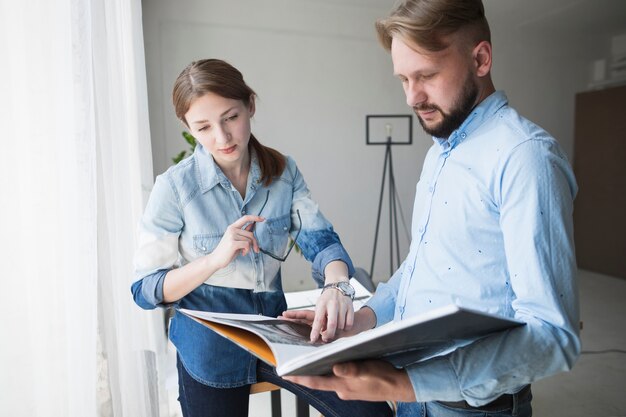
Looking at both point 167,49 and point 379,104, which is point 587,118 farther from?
point 167,49

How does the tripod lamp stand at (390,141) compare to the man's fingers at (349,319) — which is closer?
the man's fingers at (349,319)

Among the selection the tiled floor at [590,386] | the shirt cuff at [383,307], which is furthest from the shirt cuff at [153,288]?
the tiled floor at [590,386]

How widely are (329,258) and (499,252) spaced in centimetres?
46

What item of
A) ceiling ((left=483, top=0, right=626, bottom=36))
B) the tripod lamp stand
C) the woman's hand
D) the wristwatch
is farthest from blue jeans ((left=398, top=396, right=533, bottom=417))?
ceiling ((left=483, top=0, right=626, bottom=36))

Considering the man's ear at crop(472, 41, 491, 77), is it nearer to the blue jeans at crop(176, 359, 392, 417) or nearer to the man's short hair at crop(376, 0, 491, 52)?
the man's short hair at crop(376, 0, 491, 52)

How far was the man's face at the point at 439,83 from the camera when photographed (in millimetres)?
787

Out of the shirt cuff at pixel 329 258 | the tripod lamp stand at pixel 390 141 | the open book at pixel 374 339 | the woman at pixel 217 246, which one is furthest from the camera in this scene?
the tripod lamp stand at pixel 390 141

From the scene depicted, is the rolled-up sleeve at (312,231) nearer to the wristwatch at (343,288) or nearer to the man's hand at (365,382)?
the wristwatch at (343,288)

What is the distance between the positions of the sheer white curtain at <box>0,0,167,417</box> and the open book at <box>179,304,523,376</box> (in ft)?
1.89

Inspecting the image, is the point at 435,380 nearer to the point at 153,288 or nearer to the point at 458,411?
the point at 458,411

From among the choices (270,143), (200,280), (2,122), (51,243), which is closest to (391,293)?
(200,280)

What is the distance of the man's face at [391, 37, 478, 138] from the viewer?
79 cm

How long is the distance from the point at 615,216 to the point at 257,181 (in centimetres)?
511

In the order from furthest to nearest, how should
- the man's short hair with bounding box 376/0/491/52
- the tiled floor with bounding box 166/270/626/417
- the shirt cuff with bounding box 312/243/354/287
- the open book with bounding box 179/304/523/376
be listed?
the tiled floor with bounding box 166/270/626/417 → the shirt cuff with bounding box 312/243/354/287 → the man's short hair with bounding box 376/0/491/52 → the open book with bounding box 179/304/523/376
